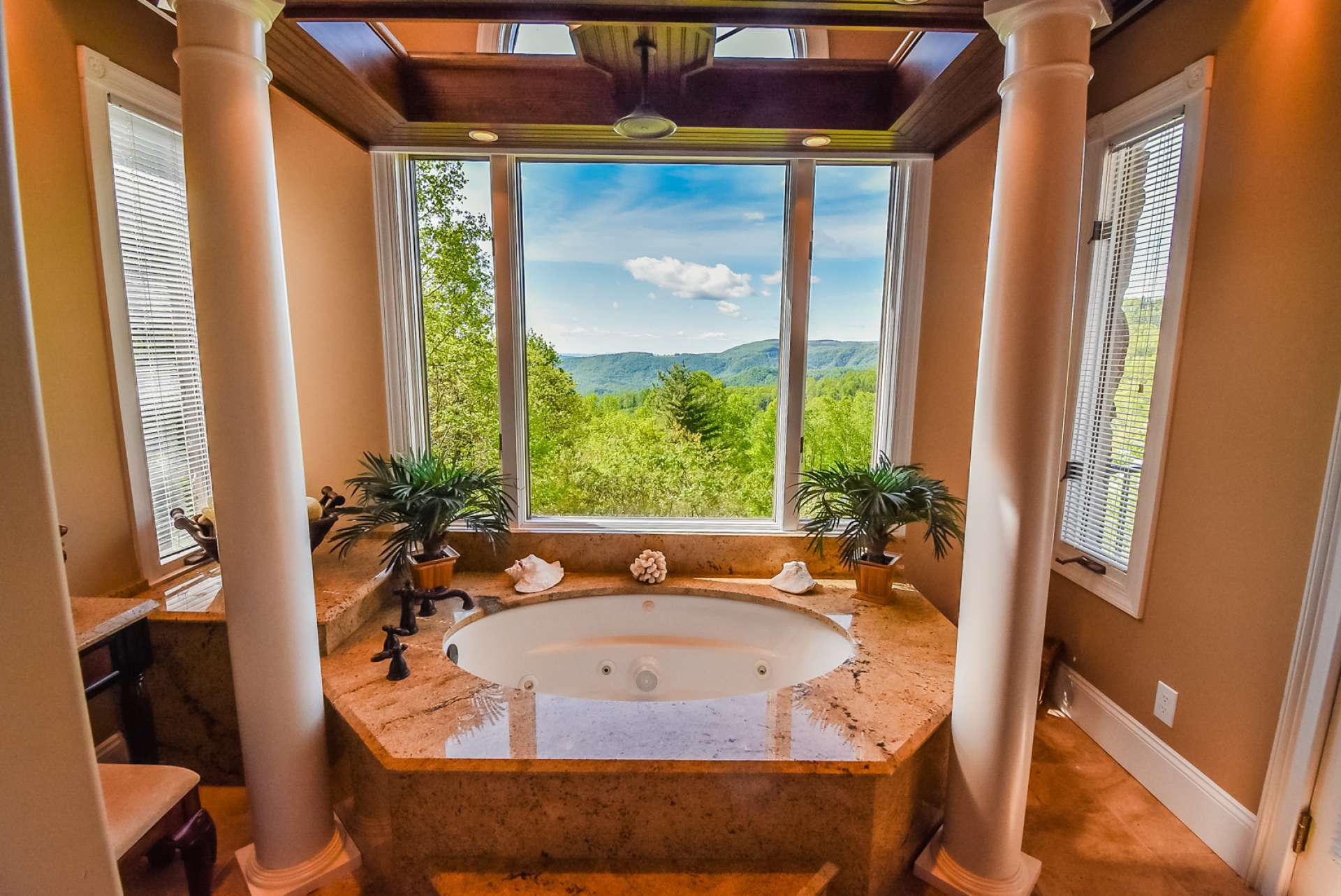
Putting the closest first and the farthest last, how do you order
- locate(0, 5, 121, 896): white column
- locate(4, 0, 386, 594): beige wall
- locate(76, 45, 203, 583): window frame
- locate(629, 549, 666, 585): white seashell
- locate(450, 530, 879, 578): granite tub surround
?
locate(0, 5, 121, 896): white column, locate(4, 0, 386, 594): beige wall, locate(76, 45, 203, 583): window frame, locate(629, 549, 666, 585): white seashell, locate(450, 530, 879, 578): granite tub surround

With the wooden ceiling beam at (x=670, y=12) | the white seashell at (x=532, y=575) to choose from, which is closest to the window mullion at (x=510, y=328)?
the white seashell at (x=532, y=575)

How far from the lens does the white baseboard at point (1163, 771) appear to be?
1.75 meters

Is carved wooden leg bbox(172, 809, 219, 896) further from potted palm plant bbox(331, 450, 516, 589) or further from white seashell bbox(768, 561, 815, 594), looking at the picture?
white seashell bbox(768, 561, 815, 594)

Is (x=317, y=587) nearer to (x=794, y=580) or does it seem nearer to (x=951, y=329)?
(x=794, y=580)

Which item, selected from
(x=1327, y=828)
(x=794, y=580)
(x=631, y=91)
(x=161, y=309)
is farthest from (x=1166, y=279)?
(x=161, y=309)

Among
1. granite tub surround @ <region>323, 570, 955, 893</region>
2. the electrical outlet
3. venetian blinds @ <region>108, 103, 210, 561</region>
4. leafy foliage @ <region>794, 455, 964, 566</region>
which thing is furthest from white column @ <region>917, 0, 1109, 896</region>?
venetian blinds @ <region>108, 103, 210, 561</region>

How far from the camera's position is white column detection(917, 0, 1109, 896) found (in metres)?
1.37

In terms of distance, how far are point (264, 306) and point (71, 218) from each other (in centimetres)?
102

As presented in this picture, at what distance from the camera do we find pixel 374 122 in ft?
8.66

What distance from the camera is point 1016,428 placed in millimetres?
1450

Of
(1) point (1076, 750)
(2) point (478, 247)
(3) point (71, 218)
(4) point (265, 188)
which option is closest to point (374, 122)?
(2) point (478, 247)

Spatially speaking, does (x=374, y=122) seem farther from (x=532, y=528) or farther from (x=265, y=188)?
(x=532, y=528)

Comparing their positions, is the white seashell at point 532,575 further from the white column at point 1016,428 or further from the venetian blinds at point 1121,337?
the venetian blinds at point 1121,337

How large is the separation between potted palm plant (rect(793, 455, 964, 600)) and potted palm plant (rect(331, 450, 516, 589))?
1.44 meters
